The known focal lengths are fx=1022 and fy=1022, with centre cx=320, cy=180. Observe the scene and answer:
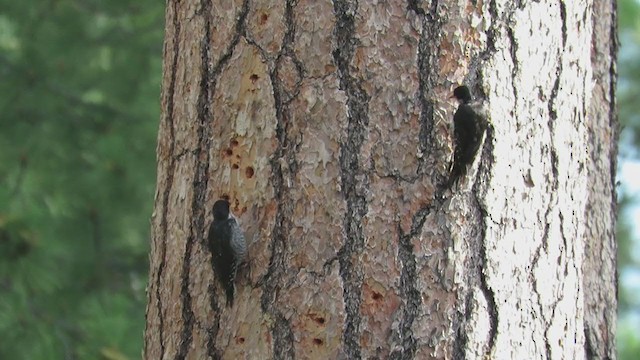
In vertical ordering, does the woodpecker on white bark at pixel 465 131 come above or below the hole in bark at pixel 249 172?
above

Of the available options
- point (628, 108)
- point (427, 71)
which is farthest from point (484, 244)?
point (628, 108)

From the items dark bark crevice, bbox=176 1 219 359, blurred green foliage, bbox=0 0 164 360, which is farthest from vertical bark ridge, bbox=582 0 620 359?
blurred green foliage, bbox=0 0 164 360

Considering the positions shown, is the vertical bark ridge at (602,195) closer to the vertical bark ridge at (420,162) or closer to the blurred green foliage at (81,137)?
the vertical bark ridge at (420,162)

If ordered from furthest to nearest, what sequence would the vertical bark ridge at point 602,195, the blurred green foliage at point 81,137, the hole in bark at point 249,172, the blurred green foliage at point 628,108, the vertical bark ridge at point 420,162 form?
1. the blurred green foliage at point 628,108
2. the blurred green foliage at point 81,137
3. the vertical bark ridge at point 602,195
4. the hole in bark at point 249,172
5. the vertical bark ridge at point 420,162

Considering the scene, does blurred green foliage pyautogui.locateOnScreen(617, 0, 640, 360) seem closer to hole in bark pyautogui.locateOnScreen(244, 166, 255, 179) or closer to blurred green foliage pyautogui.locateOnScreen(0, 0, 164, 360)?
blurred green foliage pyautogui.locateOnScreen(0, 0, 164, 360)

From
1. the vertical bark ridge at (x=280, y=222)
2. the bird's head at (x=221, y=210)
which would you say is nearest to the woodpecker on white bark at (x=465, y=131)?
the vertical bark ridge at (x=280, y=222)

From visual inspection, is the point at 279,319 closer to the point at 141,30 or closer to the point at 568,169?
the point at 568,169
